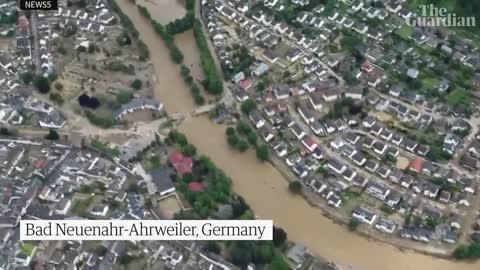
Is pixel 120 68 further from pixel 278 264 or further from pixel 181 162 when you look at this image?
pixel 278 264

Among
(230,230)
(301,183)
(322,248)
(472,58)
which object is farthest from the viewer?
(472,58)

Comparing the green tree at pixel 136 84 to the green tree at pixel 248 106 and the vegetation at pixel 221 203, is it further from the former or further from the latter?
the green tree at pixel 248 106

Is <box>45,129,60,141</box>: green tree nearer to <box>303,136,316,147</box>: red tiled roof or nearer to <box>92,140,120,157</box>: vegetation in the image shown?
<box>92,140,120,157</box>: vegetation

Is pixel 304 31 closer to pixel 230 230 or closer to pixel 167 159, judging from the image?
pixel 167 159

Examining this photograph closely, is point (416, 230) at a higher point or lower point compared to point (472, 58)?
lower

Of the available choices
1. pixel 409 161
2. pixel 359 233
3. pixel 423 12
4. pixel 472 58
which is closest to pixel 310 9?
pixel 423 12

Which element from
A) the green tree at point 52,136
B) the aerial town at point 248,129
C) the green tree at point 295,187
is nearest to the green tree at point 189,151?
the aerial town at point 248,129
